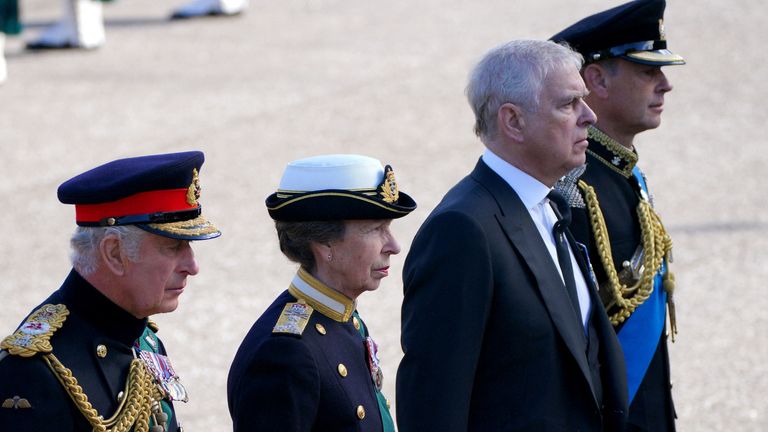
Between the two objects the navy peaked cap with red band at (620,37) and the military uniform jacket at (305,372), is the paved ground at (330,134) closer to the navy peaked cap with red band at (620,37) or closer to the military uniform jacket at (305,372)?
the navy peaked cap with red band at (620,37)

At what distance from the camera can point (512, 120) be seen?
10.6ft

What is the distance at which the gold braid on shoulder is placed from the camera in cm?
279

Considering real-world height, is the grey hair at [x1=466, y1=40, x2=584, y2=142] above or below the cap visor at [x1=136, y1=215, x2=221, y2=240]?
above

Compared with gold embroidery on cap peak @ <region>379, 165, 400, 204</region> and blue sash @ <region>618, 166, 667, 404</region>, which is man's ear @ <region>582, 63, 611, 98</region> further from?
gold embroidery on cap peak @ <region>379, 165, 400, 204</region>

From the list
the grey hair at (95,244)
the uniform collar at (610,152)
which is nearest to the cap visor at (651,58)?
the uniform collar at (610,152)

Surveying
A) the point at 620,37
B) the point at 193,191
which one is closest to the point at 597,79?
the point at 620,37

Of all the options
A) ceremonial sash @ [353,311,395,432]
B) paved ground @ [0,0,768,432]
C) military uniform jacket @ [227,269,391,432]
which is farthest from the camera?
paved ground @ [0,0,768,432]

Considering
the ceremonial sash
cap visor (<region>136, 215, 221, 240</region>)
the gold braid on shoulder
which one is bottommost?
the ceremonial sash

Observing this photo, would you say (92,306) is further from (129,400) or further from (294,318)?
(294,318)

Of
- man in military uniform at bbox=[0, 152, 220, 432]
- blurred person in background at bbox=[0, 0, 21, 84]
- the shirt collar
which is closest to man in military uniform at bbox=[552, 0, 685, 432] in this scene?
the shirt collar

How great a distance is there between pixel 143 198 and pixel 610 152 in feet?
5.55

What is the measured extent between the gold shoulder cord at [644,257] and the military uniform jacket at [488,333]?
2.49 feet

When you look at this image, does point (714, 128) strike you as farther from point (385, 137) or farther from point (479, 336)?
point (479, 336)

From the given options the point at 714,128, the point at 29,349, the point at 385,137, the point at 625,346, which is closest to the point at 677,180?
the point at 714,128
